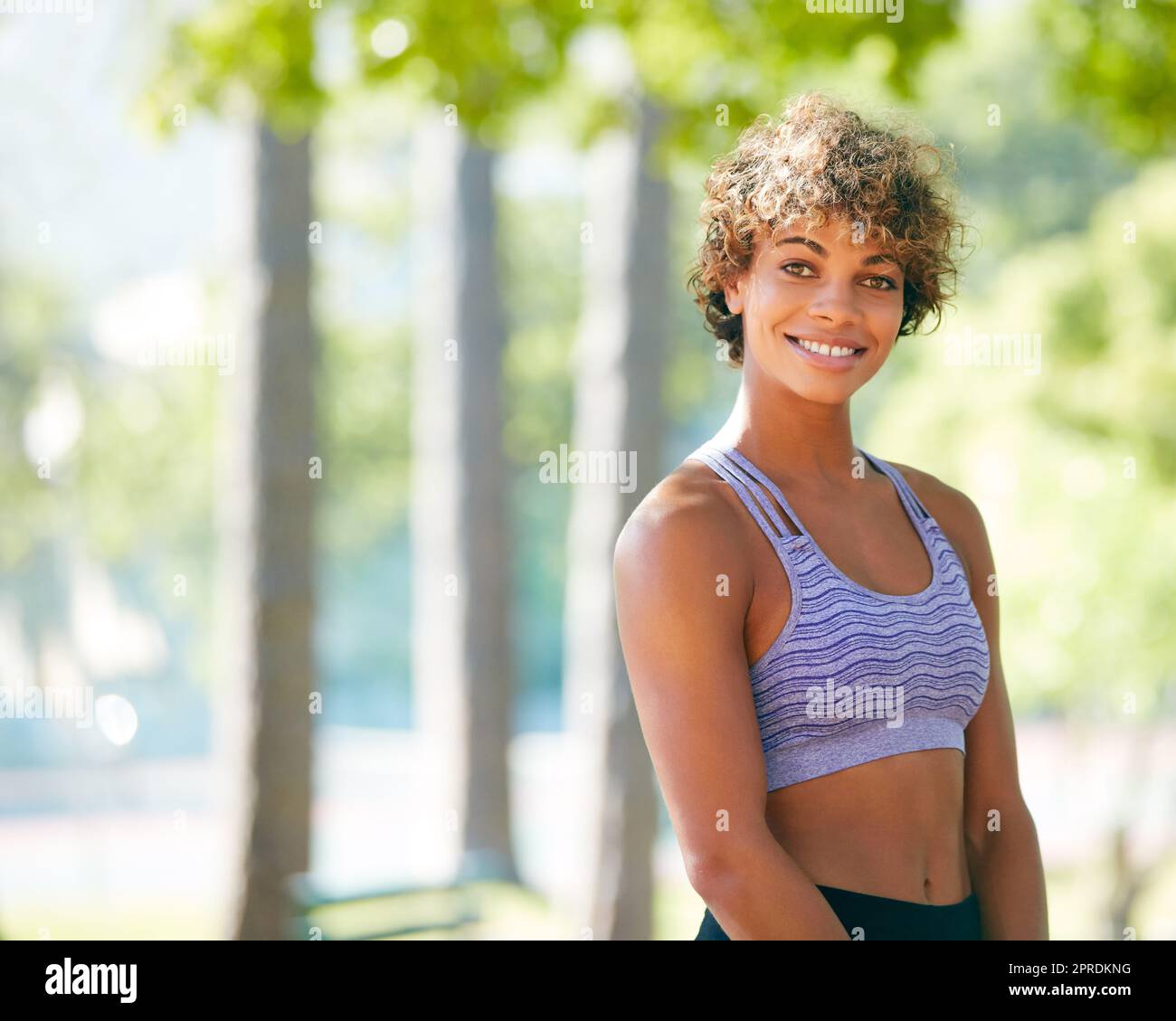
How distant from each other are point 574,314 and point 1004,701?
70.7 feet

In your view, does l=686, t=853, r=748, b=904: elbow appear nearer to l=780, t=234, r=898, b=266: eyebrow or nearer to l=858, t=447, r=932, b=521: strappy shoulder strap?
l=858, t=447, r=932, b=521: strappy shoulder strap

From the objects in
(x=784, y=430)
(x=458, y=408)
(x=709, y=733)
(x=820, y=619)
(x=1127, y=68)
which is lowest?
(x=709, y=733)

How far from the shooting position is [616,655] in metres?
6.50

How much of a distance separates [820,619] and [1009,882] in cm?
45

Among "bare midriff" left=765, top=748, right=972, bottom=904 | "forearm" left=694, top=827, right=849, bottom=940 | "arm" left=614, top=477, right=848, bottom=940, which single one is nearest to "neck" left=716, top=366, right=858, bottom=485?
"arm" left=614, top=477, right=848, bottom=940

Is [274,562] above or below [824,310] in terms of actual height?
below

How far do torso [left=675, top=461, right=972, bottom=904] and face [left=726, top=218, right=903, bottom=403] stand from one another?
148 mm

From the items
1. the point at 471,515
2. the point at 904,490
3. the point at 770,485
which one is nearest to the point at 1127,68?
the point at 904,490

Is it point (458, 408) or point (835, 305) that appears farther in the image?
point (458, 408)

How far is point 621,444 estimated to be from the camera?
22.3 feet

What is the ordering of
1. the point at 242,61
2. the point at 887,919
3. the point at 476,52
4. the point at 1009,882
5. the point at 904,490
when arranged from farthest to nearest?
1. the point at 242,61
2. the point at 476,52
3. the point at 904,490
4. the point at 1009,882
5. the point at 887,919

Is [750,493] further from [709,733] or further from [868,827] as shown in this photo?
[868,827]

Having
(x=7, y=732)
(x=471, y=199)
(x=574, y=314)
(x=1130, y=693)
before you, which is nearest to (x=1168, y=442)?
(x=1130, y=693)

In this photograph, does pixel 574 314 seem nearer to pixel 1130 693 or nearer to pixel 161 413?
pixel 161 413
